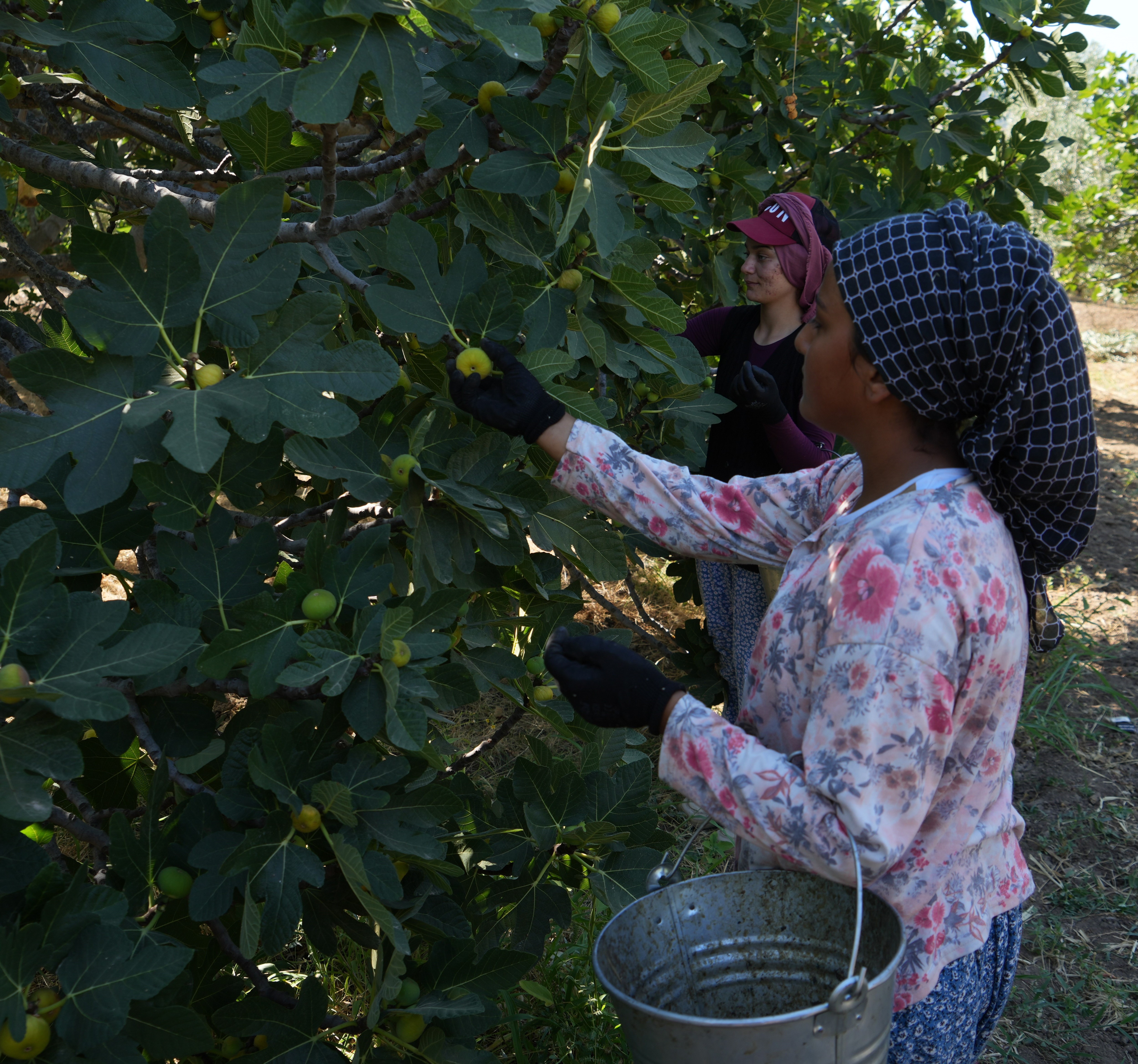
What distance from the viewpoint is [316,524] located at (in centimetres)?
133

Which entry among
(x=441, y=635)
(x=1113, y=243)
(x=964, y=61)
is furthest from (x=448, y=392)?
(x=1113, y=243)

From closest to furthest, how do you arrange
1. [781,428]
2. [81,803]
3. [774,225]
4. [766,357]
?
[81,803], [781,428], [774,225], [766,357]

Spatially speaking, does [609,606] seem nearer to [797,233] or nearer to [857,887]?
[797,233]

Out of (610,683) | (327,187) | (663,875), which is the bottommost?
(663,875)

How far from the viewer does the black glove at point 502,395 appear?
5.01ft

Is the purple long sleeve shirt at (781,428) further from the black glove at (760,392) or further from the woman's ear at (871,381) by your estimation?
the woman's ear at (871,381)

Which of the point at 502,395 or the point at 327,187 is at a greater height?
the point at 327,187

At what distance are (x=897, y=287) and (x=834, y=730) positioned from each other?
0.53 m

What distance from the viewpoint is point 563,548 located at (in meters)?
1.72

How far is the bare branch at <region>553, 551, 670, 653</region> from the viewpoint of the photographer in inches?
109

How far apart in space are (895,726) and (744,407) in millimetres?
2165

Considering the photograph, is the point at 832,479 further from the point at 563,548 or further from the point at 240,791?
the point at 240,791

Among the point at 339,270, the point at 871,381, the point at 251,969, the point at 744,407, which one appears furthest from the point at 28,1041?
the point at 744,407

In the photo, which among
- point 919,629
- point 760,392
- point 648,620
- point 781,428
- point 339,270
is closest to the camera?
point 919,629
